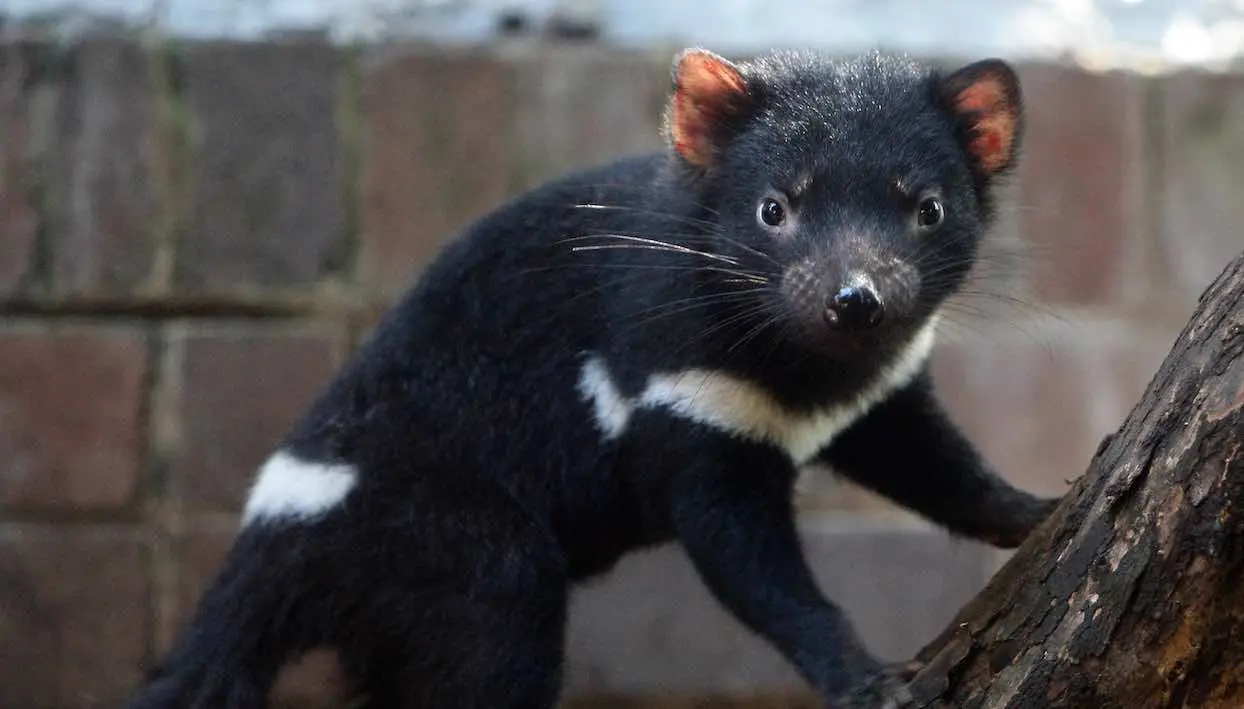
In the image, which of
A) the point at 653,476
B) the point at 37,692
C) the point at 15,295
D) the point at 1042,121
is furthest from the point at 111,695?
the point at 1042,121

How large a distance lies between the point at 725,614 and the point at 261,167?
170 centimetres

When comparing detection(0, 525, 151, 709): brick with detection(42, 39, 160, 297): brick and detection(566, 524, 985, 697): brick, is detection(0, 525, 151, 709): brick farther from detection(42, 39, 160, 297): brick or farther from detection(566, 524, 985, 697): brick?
detection(566, 524, 985, 697): brick

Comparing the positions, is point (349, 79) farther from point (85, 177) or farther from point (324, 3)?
point (85, 177)

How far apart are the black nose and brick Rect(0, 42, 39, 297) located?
96.5 inches

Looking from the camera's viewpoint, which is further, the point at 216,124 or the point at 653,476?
the point at 216,124

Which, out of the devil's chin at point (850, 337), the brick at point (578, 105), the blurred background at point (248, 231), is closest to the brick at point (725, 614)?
the blurred background at point (248, 231)

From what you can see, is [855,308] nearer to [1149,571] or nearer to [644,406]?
[644,406]

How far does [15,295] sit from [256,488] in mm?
1427

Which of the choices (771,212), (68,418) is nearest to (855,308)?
(771,212)

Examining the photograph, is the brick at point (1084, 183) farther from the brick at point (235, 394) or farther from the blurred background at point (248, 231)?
the brick at point (235, 394)

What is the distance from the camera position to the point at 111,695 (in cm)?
408

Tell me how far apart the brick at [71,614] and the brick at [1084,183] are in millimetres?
2524

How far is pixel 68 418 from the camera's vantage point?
159 inches

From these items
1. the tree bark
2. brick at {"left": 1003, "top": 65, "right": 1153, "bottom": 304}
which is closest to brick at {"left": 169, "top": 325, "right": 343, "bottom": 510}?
brick at {"left": 1003, "top": 65, "right": 1153, "bottom": 304}
